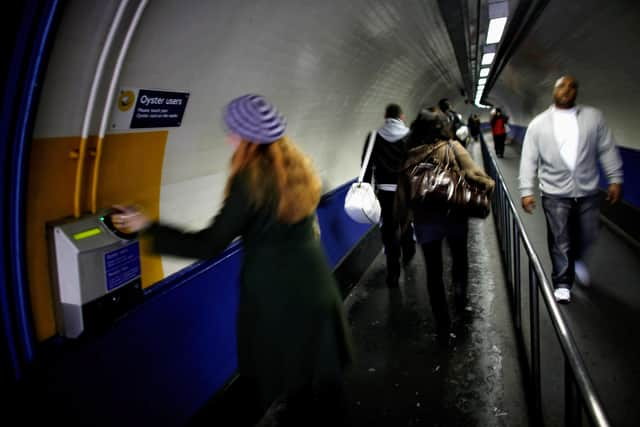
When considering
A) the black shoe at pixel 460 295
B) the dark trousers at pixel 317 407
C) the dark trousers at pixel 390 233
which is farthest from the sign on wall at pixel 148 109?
the black shoe at pixel 460 295

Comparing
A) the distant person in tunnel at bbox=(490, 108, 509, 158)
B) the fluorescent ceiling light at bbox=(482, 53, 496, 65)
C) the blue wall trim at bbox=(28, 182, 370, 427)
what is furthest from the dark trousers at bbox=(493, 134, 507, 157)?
the blue wall trim at bbox=(28, 182, 370, 427)

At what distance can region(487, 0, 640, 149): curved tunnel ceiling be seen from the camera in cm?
474

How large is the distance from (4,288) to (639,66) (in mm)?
6189

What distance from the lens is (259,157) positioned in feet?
5.78

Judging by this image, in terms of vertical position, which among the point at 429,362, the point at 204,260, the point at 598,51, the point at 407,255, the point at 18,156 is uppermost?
the point at 598,51

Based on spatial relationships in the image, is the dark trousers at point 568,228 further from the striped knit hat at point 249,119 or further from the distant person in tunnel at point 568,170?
the striped knit hat at point 249,119

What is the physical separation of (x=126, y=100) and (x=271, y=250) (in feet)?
2.96

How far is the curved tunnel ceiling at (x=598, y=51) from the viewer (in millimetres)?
4742

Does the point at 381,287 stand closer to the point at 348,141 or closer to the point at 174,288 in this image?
the point at 348,141

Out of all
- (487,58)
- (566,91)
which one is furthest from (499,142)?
(566,91)

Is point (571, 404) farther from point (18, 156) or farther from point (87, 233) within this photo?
point (18, 156)

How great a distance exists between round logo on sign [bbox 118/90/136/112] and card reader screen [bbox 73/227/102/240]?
53 cm

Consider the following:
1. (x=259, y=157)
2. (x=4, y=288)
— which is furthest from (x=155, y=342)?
(x=259, y=157)

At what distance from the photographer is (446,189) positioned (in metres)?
3.17
